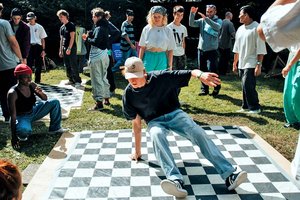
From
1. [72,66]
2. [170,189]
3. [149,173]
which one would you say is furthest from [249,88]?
[72,66]

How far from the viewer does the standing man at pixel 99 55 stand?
549cm

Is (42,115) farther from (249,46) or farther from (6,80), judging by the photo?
(249,46)

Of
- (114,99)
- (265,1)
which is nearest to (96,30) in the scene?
(114,99)

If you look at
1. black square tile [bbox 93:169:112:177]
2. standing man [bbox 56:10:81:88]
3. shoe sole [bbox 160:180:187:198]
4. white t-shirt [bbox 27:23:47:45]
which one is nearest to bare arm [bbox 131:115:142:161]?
black square tile [bbox 93:169:112:177]

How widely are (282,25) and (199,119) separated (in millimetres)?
4017

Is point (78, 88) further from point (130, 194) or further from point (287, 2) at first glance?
point (287, 2)

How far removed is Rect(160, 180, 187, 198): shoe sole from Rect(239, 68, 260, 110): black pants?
10.2 feet

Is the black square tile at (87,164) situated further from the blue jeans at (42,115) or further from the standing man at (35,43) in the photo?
the standing man at (35,43)

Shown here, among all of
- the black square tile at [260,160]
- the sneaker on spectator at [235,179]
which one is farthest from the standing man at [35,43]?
the sneaker on spectator at [235,179]

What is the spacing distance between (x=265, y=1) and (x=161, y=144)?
8788 mm

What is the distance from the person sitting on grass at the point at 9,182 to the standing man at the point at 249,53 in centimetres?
443

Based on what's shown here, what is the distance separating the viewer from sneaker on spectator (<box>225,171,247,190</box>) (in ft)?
9.38

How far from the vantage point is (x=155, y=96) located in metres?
3.23

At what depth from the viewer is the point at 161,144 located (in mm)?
3027
